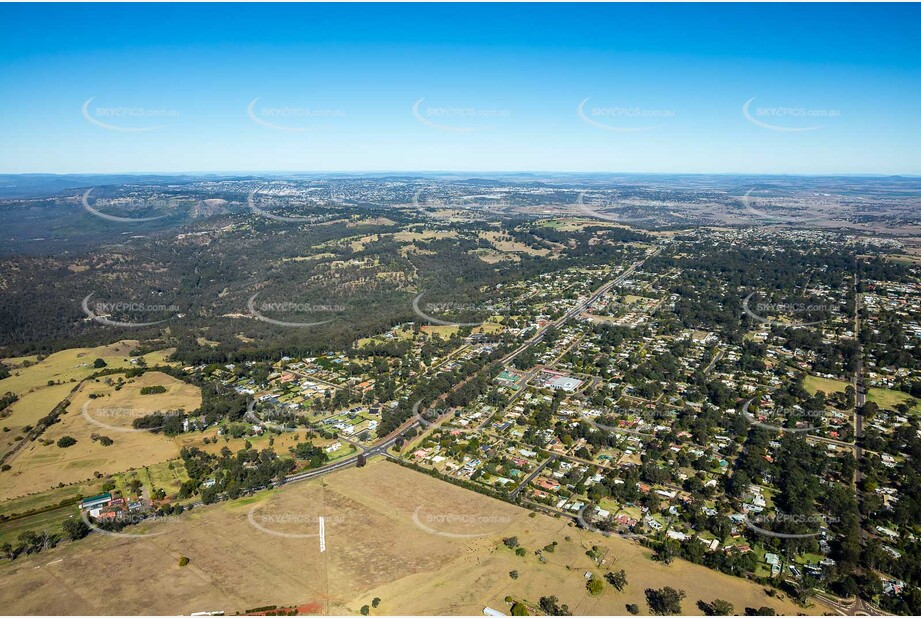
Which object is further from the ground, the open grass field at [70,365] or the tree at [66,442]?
the tree at [66,442]

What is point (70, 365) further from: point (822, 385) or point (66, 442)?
point (822, 385)

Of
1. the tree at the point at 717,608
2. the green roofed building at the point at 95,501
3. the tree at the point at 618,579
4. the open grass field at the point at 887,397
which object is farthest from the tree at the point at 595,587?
the open grass field at the point at 887,397

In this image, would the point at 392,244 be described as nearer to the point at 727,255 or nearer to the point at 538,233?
the point at 538,233

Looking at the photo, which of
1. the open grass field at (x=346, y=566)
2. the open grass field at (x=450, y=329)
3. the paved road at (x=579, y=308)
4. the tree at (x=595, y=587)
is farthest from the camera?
the open grass field at (x=450, y=329)

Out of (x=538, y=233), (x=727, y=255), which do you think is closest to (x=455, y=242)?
(x=538, y=233)

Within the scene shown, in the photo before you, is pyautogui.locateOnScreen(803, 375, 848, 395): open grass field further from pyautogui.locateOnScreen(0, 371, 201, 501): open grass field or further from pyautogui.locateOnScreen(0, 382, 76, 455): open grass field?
pyautogui.locateOnScreen(0, 382, 76, 455): open grass field

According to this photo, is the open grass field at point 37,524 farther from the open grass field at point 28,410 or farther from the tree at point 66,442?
the open grass field at point 28,410
